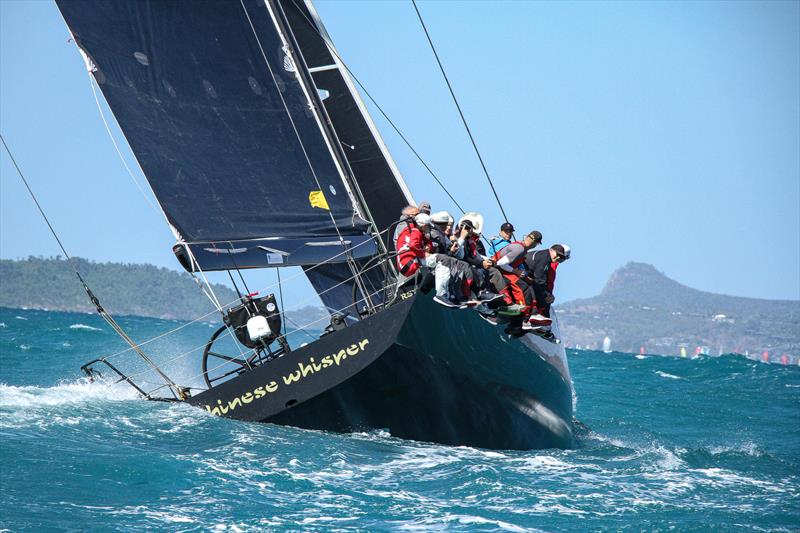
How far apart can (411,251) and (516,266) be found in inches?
53.5

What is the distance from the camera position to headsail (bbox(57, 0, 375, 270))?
10.4 m

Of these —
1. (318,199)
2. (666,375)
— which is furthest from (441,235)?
(666,375)

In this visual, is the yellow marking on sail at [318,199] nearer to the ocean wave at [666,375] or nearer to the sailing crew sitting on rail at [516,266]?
the sailing crew sitting on rail at [516,266]

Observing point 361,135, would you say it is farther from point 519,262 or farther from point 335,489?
point 335,489

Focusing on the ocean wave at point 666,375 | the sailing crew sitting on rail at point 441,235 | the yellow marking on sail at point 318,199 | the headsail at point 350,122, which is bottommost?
the ocean wave at point 666,375

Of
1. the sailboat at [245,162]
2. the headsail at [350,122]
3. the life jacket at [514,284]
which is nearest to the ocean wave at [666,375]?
the headsail at [350,122]

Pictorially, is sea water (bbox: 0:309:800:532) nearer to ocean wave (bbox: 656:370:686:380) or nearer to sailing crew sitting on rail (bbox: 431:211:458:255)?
sailing crew sitting on rail (bbox: 431:211:458:255)

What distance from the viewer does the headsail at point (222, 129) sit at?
1038 cm

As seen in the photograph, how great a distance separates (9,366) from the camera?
1850 centimetres

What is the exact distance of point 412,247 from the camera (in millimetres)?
9625

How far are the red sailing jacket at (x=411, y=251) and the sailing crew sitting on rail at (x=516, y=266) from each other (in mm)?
1000

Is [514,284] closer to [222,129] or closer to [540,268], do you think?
[540,268]

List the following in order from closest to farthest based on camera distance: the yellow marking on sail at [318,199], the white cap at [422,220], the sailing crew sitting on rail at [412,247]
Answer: the sailing crew sitting on rail at [412,247], the white cap at [422,220], the yellow marking on sail at [318,199]

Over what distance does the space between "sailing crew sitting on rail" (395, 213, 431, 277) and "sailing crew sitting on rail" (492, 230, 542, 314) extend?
961 millimetres
